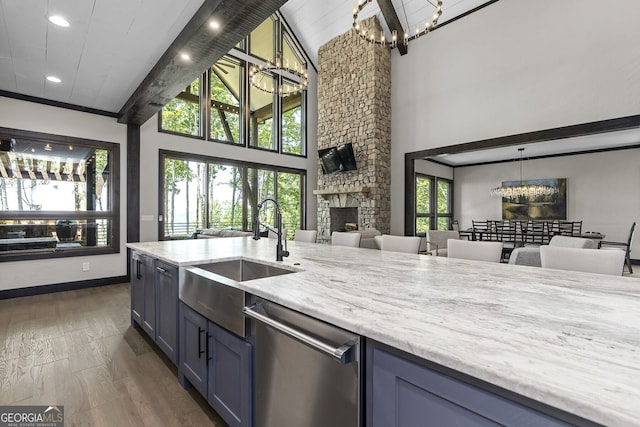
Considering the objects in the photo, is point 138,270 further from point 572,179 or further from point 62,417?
point 572,179

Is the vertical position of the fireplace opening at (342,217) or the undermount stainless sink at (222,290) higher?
the fireplace opening at (342,217)

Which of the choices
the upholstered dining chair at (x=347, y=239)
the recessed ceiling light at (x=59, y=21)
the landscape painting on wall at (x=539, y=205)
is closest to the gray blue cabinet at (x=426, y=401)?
the upholstered dining chair at (x=347, y=239)

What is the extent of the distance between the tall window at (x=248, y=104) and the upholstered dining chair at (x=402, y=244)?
3.64m

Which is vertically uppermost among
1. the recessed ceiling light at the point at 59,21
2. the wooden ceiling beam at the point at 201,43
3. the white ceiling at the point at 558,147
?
the white ceiling at the point at 558,147

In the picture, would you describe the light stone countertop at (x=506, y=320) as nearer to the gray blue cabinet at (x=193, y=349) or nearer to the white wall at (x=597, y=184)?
the gray blue cabinet at (x=193, y=349)

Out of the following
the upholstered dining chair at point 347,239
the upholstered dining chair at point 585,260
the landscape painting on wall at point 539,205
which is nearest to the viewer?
the upholstered dining chair at point 585,260

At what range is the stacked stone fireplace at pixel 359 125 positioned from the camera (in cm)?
662

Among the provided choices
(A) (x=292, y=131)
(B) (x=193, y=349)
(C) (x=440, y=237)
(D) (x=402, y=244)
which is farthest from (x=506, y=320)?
(A) (x=292, y=131)

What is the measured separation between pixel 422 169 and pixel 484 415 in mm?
8863

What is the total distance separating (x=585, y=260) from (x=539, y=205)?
8.35 metres

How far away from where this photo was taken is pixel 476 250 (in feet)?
7.48

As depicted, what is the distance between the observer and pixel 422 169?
8922 millimetres

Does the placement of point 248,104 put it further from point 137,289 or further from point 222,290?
point 222,290

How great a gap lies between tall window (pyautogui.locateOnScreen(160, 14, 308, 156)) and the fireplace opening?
5.90 feet
